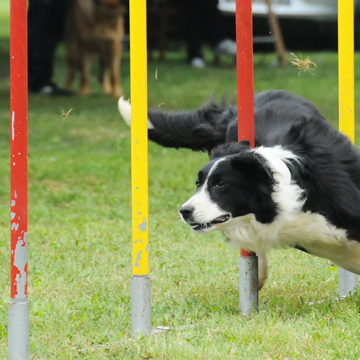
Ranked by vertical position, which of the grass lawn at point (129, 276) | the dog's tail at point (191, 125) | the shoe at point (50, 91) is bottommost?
the grass lawn at point (129, 276)

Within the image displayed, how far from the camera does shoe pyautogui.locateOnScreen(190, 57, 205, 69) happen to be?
664 inches

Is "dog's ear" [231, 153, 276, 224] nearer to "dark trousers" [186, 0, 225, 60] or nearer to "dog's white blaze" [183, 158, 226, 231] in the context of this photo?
"dog's white blaze" [183, 158, 226, 231]

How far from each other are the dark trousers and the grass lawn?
717cm

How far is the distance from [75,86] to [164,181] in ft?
23.7

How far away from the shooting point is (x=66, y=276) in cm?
499

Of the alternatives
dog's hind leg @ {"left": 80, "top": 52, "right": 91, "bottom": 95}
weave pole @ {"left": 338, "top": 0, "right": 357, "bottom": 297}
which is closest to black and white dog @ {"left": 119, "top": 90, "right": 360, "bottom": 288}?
weave pole @ {"left": 338, "top": 0, "right": 357, "bottom": 297}

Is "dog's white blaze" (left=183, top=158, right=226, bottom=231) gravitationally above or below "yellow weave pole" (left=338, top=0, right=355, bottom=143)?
below

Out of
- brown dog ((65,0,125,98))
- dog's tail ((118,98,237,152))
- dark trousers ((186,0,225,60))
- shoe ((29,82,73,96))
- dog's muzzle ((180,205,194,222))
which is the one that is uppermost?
dark trousers ((186,0,225,60))

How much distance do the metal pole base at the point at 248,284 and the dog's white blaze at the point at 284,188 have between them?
0.48m

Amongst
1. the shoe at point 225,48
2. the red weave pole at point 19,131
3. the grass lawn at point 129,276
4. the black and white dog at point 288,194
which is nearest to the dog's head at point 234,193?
the black and white dog at point 288,194

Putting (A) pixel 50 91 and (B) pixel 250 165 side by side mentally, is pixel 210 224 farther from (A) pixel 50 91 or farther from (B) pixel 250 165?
(A) pixel 50 91

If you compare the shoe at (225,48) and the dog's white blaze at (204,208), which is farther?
the shoe at (225,48)

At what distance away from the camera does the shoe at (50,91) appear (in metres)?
13.6

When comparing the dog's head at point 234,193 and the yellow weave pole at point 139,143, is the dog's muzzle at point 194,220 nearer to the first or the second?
the dog's head at point 234,193
